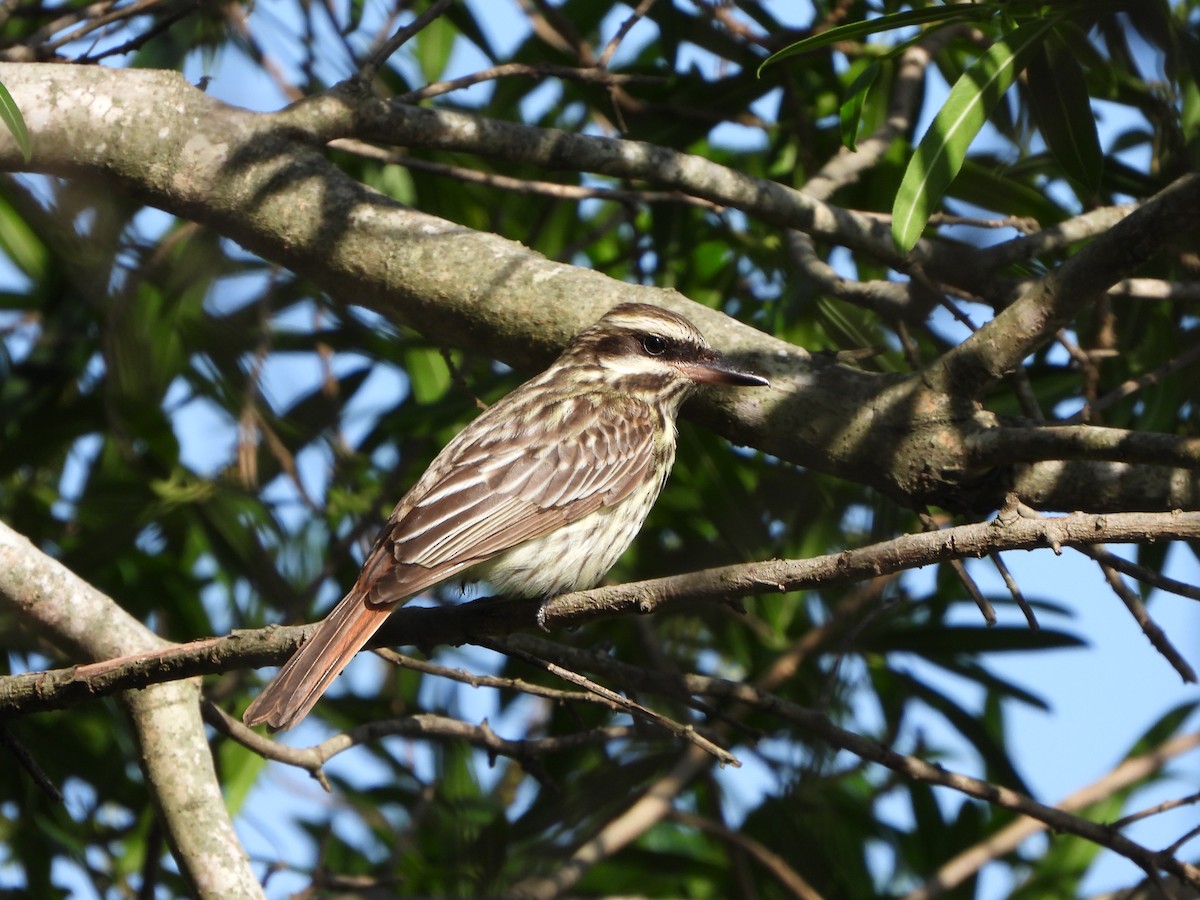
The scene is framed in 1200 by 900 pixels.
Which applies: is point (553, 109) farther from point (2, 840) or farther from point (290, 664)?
point (2, 840)

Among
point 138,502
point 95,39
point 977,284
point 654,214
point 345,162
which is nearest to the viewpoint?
point 977,284

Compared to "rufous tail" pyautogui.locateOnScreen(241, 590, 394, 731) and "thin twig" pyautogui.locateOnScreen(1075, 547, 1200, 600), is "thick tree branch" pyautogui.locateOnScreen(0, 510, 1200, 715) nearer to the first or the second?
"rufous tail" pyautogui.locateOnScreen(241, 590, 394, 731)

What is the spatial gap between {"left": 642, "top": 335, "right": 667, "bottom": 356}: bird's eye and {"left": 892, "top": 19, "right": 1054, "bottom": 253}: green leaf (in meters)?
1.11

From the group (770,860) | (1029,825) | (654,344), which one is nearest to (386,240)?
(654,344)

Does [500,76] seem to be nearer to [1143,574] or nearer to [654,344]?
[654,344]

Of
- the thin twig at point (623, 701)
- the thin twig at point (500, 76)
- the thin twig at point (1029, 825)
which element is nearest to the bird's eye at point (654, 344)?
the thin twig at point (500, 76)

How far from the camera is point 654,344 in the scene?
4.40 m

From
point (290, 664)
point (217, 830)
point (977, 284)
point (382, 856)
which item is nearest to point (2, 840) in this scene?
point (382, 856)

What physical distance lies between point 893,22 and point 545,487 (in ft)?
5.55

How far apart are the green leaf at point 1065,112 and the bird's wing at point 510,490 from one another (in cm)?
154

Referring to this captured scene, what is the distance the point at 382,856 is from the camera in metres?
6.07

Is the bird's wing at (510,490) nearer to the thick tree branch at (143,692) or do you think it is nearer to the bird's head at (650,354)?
the bird's head at (650,354)

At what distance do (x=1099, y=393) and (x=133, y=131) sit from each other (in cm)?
334

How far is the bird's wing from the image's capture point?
379 cm
